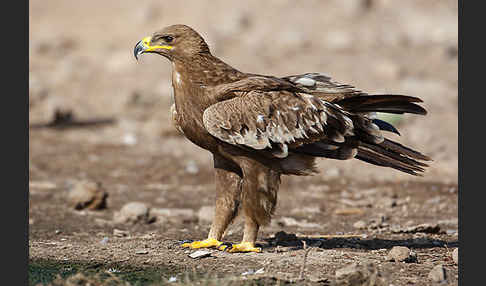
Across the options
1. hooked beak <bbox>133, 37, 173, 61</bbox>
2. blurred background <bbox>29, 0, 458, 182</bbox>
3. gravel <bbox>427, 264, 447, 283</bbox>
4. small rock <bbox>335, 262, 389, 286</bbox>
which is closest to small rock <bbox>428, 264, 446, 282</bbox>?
gravel <bbox>427, 264, 447, 283</bbox>

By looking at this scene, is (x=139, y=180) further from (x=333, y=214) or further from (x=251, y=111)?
(x=251, y=111)

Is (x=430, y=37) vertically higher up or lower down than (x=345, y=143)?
higher up

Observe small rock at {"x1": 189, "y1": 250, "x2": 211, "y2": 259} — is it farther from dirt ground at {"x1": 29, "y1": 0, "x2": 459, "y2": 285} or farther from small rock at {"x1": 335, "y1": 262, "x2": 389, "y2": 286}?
small rock at {"x1": 335, "y1": 262, "x2": 389, "y2": 286}

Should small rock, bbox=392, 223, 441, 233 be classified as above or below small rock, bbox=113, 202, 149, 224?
below

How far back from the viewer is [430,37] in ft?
73.9

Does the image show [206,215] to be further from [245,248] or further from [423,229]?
[423,229]

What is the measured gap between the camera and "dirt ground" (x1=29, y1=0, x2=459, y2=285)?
688 centimetres

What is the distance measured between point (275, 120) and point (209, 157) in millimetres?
7063

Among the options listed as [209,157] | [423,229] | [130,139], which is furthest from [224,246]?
[130,139]

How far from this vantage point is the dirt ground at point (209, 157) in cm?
688

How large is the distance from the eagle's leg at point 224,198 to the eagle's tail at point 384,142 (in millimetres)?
1175

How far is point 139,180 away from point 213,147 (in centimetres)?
580

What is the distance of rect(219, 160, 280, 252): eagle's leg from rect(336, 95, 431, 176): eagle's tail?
897mm
